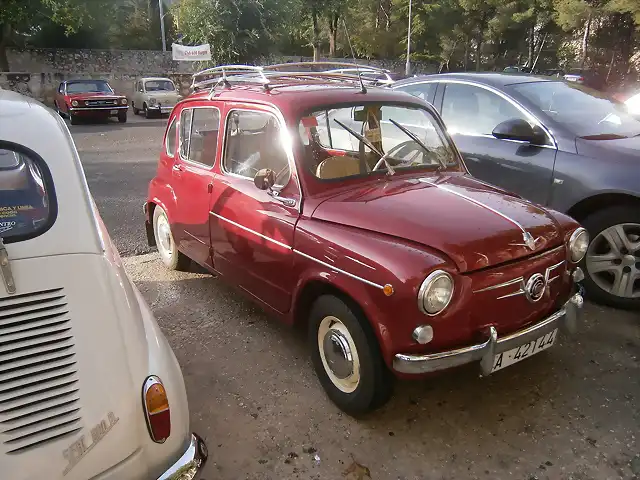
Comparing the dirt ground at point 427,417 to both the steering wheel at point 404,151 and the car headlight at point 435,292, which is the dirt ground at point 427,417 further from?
the steering wheel at point 404,151

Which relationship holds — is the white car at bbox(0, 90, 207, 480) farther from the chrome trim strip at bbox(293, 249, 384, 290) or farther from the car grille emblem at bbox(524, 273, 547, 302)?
the car grille emblem at bbox(524, 273, 547, 302)

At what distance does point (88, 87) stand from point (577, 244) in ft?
67.5

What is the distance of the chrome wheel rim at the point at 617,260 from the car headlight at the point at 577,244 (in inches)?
46.9

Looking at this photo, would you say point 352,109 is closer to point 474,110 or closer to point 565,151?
point 565,151

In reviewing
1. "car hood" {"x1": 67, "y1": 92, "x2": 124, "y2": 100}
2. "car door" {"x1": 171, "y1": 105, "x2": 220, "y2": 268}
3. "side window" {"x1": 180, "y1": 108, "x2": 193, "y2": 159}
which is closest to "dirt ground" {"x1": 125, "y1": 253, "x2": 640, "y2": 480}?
"car door" {"x1": 171, "y1": 105, "x2": 220, "y2": 268}

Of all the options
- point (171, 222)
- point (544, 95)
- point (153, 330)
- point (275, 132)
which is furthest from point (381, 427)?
point (544, 95)

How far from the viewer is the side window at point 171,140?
4878 mm

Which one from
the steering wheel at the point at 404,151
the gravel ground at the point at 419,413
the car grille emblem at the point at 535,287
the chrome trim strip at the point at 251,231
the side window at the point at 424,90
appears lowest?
the gravel ground at the point at 419,413

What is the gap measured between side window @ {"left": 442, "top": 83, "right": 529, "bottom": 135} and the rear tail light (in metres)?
4.11

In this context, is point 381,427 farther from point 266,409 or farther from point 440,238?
point 440,238

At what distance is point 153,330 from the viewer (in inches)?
92.4

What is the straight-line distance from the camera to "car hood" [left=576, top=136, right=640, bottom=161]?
4.24 meters

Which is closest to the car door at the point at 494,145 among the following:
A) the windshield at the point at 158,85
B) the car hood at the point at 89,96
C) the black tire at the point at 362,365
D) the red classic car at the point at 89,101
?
the black tire at the point at 362,365

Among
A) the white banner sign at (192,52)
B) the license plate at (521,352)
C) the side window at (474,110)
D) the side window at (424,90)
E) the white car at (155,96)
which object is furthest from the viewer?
the white banner sign at (192,52)
